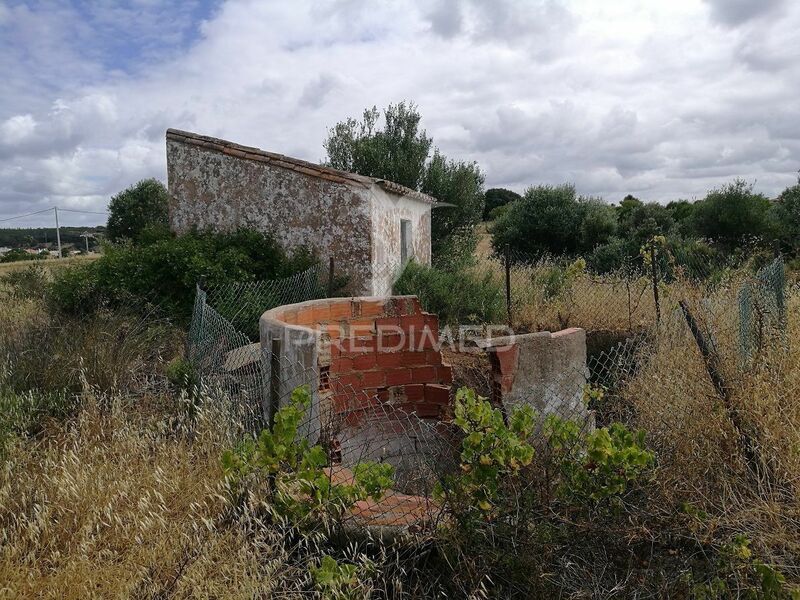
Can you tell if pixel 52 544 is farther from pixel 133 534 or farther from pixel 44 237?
pixel 44 237

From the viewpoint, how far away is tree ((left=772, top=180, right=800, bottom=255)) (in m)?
18.2

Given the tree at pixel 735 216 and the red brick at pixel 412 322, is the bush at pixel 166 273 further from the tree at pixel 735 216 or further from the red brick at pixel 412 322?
the tree at pixel 735 216

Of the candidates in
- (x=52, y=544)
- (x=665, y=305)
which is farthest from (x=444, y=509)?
(x=665, y=305)

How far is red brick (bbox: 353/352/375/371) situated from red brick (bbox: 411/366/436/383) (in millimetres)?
366

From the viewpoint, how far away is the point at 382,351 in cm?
508

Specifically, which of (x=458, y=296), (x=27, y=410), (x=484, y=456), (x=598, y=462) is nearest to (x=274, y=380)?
(x=484, y=456)

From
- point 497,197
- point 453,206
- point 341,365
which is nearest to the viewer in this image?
point 341,365

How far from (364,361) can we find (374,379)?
0.17 meters

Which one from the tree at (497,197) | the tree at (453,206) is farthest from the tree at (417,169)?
the tree at (497,197)

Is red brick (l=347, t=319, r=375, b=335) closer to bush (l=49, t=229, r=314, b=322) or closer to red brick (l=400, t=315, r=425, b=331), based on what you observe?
red brick (l=400, t=315, r=425, b=331)

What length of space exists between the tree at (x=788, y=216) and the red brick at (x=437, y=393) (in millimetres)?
16919

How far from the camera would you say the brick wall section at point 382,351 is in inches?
191

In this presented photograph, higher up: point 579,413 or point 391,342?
point 391,342

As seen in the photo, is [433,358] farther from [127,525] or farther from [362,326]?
[127,525]
